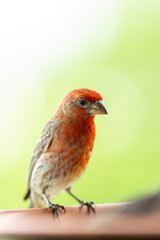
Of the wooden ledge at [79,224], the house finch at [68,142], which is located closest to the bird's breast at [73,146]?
the house finch at [68,142]

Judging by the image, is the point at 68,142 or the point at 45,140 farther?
the point at 45,140

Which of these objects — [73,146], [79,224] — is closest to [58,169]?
[73,146]

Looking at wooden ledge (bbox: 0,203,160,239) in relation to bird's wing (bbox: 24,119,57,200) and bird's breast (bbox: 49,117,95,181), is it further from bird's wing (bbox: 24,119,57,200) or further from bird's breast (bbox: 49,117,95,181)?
bird's wing (bbox: 24,119,57,200)

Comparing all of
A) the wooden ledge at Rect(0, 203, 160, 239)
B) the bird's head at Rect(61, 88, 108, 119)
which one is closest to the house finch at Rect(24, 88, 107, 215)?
the bird's head at Rect(61, 88, 108, 119)

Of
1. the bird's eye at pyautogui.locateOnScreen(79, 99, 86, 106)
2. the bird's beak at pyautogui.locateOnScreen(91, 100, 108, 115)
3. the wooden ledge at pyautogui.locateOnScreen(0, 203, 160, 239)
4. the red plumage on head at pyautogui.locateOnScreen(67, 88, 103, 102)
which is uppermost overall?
the red plumage on head at pyautogui.locateOnScreen(67, 88, 103, 102)

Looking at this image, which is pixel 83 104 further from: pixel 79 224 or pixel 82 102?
pixel 79 224

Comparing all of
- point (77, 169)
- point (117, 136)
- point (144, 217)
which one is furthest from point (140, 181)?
point (144, 217)

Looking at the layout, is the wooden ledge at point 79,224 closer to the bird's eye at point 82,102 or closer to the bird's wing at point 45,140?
the bird's eye at point 82,102

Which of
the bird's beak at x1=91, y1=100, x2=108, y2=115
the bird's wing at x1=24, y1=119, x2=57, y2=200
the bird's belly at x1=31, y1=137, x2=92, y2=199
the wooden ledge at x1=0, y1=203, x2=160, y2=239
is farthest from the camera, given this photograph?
the bird's wing at x1=24, y1=119, x2=57, y2=200
